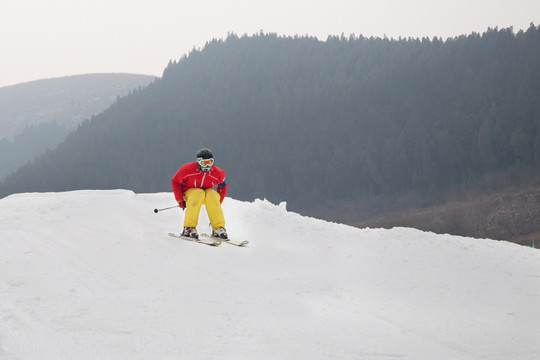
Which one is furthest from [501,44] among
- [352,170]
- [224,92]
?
[224,92]

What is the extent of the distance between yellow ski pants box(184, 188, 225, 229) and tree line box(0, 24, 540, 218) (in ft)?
261

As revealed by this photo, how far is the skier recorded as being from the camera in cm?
970

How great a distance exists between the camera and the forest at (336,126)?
89.0m

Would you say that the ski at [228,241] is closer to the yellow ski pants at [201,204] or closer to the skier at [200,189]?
the skier at [200,189]

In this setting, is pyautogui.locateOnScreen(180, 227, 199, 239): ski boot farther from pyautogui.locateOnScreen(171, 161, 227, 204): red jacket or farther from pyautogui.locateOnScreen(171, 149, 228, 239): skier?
pyautogui.locateOnScreen(171, 161, 227, 204): red jacket

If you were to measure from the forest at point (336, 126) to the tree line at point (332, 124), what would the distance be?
1.03 feet

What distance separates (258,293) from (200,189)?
150 inches

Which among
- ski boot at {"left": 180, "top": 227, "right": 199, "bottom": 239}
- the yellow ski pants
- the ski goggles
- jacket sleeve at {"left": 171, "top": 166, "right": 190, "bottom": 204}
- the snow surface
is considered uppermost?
the ski goggles

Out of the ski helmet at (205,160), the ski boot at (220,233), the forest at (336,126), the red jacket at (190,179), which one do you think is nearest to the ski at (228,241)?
the ski boot at (220,233)

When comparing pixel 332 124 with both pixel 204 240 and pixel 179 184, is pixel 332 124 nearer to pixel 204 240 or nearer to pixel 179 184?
pixel 179 184

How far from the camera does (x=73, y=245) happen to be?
321 inches

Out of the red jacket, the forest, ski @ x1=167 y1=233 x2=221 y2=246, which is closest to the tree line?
the forest

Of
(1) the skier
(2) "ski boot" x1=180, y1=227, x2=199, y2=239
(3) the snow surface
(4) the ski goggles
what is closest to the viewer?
Answer: (3) the snow surface

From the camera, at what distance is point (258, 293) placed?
259 inches
